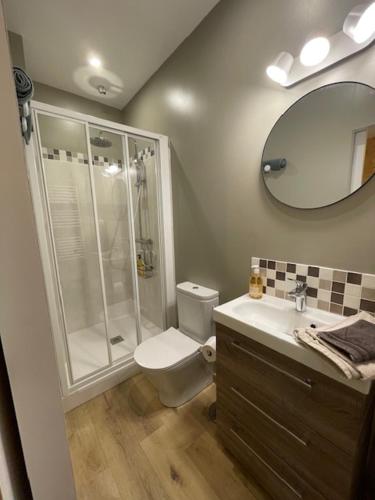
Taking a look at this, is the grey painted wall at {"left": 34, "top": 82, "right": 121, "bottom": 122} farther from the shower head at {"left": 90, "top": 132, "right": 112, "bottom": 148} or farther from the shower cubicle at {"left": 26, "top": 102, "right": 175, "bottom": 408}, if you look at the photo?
the shower head at {"left": 90, "top": 132, "right": 112, "bottom": 148}

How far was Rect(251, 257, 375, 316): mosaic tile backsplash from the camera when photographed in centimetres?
91

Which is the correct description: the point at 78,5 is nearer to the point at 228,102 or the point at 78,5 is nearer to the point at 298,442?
the point at 228,102

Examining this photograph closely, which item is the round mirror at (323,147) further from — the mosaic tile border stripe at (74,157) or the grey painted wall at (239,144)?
the mosaic tile border stripe at (74,157)

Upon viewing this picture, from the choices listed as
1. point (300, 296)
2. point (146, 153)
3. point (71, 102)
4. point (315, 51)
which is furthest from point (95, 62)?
point (300, 296)

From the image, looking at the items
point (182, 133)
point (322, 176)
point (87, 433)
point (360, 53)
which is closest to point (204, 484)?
point (87, 433)

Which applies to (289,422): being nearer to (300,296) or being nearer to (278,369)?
(278,369)

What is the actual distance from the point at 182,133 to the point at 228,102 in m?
0.48

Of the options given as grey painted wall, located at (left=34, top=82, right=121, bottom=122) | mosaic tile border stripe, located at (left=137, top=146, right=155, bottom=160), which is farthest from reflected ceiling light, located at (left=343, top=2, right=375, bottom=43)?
grey painted wall, located at (left=34, top=82, right=121, bottom=122)

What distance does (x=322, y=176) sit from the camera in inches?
39.7

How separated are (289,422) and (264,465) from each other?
325 millimetres

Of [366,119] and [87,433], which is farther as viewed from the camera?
[87,433]

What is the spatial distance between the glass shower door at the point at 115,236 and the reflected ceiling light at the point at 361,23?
5.10ft

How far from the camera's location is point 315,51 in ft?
2.99

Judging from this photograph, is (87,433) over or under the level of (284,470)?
under
